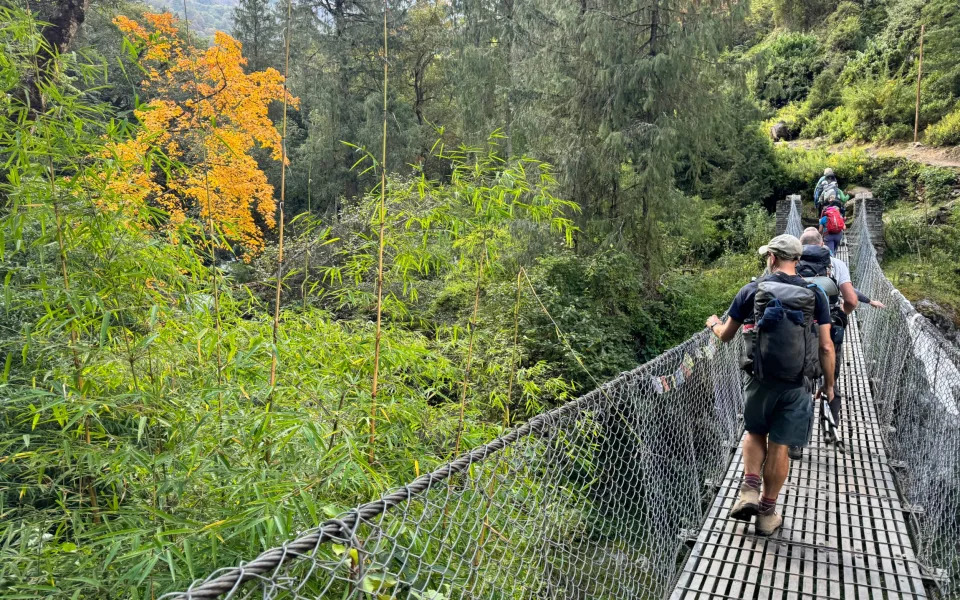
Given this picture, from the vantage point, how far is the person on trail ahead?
11.7 feet

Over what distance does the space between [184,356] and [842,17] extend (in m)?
28.1

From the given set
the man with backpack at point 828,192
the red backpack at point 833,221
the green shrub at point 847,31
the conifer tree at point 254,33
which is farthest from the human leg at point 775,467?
the conifer tree at point 254,33

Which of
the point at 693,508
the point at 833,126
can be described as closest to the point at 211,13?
the point at 833,126

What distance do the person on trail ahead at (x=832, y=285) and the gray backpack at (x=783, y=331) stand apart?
123 centimetres

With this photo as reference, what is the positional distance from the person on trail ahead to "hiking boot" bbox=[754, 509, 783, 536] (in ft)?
3.32

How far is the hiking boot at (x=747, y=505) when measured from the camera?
262cm

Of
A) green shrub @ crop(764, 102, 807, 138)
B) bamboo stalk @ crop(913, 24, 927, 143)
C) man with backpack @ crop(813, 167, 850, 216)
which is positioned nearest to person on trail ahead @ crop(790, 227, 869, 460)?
man with backpack @ crop(813, 167, 850, 216)

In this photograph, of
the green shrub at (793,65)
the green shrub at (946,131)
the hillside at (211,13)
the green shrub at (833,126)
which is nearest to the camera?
the green shrub at (946,131)

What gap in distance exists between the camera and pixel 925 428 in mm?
3182

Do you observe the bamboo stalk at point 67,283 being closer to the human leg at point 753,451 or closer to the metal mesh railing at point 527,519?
the metal mesh railing at point 527,519

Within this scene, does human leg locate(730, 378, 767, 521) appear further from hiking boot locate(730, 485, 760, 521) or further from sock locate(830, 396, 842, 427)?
sock locate(830, 396, 842, 427)

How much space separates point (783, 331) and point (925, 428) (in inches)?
60.6

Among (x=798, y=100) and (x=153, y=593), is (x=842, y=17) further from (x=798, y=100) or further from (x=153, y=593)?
(x=153, y=593)

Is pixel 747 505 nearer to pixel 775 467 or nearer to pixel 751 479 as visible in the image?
pixel 751 479
